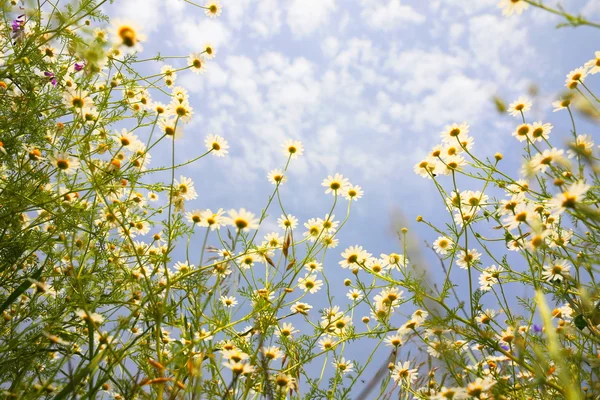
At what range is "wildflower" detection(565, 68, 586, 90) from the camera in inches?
90.2

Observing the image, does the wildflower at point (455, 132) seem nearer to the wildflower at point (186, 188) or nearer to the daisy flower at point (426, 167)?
the daisy flower at point (426, 167)

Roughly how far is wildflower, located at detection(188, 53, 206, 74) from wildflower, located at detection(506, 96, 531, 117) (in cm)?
202

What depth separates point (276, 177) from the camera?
2604mm

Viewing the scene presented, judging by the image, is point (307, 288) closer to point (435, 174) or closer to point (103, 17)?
point (435, 174)

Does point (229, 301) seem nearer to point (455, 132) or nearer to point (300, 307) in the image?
point (300, 307)

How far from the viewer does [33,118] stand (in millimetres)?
2477

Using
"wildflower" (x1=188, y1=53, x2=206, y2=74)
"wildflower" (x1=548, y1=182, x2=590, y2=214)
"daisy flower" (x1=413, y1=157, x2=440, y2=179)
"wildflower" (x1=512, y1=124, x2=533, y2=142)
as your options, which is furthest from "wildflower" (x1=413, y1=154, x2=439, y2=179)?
"wildflower" (x1=188, y1=53, x2=206, y2=74)

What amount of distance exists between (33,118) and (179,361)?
1.86m

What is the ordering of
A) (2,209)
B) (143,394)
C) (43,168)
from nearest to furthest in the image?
(143,394), (2,209), (43,168)

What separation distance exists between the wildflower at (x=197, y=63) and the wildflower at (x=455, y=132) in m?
1.71

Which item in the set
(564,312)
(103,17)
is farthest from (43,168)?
(564,312)

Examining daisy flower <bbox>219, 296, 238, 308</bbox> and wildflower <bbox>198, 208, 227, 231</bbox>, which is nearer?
wildflower <bbox>198, 208, 227, 231</bbox>

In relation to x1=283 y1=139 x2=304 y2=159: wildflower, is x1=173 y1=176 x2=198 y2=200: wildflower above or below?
below

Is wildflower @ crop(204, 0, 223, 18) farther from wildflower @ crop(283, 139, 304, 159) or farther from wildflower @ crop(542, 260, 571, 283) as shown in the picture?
wildflower @ crop(542, 260, 571, 283)
